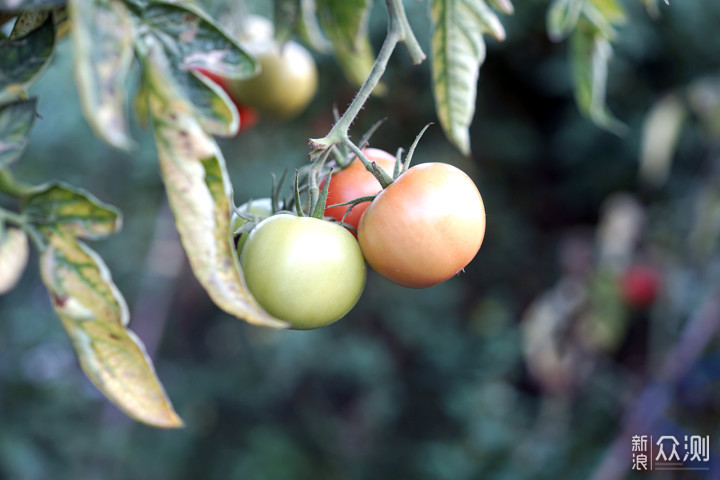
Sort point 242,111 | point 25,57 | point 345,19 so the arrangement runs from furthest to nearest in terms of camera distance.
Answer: point 242,111, point 345,19, point 25,57

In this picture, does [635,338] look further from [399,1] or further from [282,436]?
[399,1]

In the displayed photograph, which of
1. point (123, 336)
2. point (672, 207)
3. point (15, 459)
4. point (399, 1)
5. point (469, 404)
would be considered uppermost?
point (672, 207)

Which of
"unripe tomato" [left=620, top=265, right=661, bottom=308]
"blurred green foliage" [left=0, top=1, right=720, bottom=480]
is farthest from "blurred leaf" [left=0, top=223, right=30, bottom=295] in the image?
"unripe tomato" [left=620, top=265, right=661, bottom=308]

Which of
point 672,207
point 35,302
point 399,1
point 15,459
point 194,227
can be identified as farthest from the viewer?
point 672,207

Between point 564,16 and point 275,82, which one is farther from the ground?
point 275,82

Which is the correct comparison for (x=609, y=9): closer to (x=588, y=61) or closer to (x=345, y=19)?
(x=588, y=61)

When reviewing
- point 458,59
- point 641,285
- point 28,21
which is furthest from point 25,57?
point 641,285

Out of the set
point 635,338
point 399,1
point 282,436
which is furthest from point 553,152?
point 399,1

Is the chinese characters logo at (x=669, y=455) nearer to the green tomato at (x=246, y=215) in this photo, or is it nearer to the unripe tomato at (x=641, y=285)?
the unripe tomato at (x=641, y=285)
